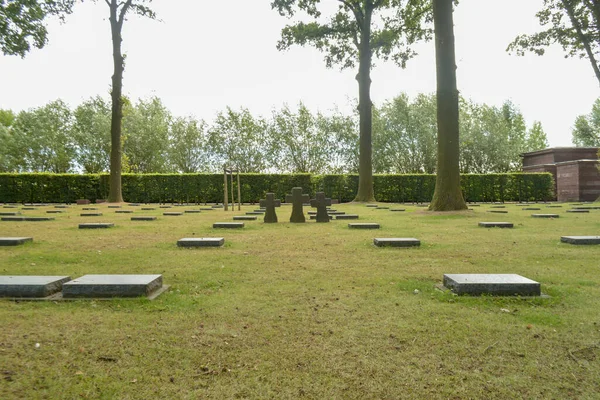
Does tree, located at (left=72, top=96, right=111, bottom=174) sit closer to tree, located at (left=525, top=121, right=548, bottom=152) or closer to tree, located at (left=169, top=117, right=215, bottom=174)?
tree, located at (left=169, top=117, right=215, bottom=174)

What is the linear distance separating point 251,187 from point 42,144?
45.7m

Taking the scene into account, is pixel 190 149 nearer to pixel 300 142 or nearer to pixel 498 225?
pixel 300 142

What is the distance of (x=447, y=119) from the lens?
14.1 metres

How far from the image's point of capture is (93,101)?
199 feet

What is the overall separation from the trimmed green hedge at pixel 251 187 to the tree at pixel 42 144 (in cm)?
3526

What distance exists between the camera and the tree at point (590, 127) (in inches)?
2382

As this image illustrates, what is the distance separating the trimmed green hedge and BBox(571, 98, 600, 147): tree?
41.4 meters

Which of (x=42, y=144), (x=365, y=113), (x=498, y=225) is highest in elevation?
(x=42, y=144)

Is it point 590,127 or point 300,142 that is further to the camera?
point 590,127

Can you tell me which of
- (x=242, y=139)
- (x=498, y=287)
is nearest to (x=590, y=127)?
(x=242, y=139)

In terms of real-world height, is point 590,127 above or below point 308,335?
above

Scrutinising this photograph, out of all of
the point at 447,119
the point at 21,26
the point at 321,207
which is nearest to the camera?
the point at 321,207

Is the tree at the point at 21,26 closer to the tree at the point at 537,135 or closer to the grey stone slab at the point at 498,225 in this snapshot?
the grey stone slab at the point at 498,225

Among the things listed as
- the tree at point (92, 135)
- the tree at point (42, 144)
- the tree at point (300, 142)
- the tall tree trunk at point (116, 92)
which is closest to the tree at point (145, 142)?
the tree at point (92, 135)
